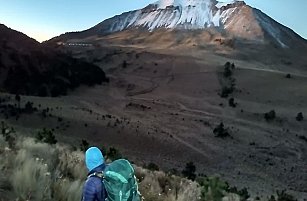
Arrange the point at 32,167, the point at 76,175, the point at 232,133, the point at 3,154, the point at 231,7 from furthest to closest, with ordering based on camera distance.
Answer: the point at 231,7
the point at 232,133
the point at 76,175
the point at 3,154
the point at 32,167

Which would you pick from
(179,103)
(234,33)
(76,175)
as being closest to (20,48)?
(179,103)

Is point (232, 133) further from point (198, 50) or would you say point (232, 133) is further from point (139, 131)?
point (198, 50)

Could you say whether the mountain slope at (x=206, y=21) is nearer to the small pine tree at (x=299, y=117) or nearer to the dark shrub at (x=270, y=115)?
the small pine tree at (x=299, y=117)

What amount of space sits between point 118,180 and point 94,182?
23 cm

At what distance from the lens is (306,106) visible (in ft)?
201

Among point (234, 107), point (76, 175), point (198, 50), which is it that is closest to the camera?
point (76, 175)

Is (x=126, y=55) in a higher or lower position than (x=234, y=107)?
higher

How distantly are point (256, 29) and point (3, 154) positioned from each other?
138 meters

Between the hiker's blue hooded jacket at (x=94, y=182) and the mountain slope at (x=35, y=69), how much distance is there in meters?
50.2

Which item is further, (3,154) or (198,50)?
(198,50)

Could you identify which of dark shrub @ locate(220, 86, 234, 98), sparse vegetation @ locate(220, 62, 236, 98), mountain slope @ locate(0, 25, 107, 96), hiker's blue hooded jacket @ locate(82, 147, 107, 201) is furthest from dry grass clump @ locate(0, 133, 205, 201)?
sparse vegetation @ locate(220, 62, 236, 98)

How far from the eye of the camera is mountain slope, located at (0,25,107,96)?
55.2 m

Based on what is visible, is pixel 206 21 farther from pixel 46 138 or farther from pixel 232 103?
pixel 46 138

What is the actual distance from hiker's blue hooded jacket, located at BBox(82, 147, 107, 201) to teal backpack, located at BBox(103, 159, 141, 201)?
0.19ft
